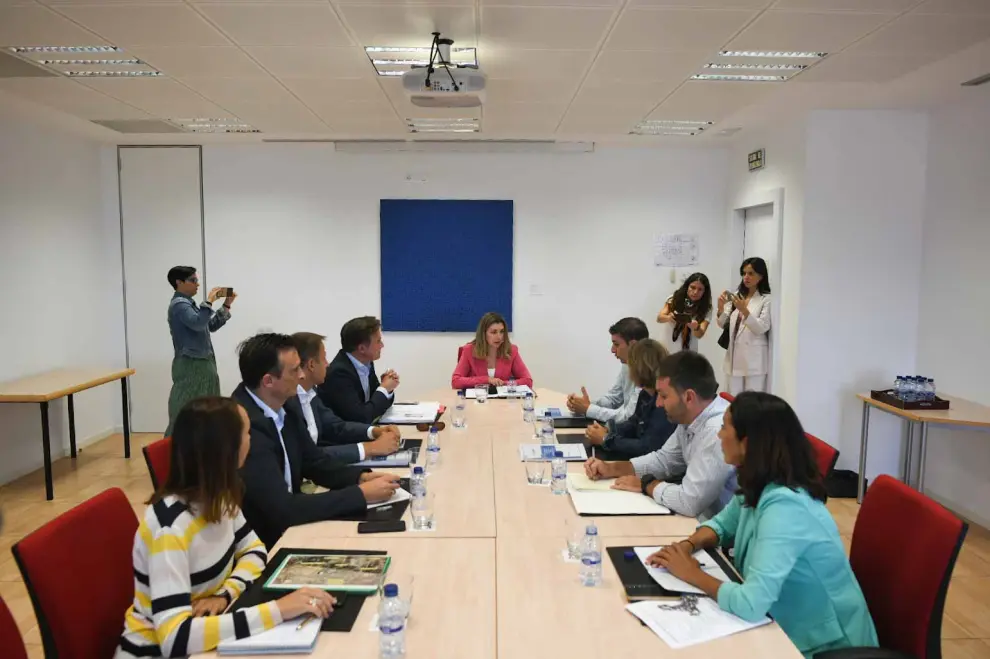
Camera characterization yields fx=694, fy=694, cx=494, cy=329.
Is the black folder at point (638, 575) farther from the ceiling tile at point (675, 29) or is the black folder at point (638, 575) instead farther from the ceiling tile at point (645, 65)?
the ceiling tile at point (645, 65)

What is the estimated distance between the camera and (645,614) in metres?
1.77

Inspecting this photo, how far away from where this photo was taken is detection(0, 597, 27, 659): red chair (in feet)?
5.13

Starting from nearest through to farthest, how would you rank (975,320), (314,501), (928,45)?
(314,501) < (928,45) < (975,320)

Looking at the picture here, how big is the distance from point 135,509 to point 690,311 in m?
4.72

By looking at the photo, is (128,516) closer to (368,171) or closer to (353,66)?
(353,66)

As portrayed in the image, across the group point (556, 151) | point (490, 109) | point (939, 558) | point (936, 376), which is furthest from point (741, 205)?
point (939, 558)

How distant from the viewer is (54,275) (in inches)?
230

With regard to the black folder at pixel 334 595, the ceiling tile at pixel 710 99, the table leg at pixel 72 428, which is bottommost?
the table leg at pixel 72 428

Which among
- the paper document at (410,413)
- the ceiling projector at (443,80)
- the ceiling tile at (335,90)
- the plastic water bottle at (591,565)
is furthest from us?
the ceiling tile at (335,90)

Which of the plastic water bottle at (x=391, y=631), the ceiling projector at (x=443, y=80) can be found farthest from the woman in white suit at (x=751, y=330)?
the plastic water bottle at (x=391, y=631)

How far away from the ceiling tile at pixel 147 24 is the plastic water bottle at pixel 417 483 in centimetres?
216

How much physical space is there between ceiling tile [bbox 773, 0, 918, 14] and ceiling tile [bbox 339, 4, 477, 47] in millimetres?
1331

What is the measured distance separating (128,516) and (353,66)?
8.71 ft

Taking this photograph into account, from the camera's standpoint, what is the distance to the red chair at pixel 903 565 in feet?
5.90
